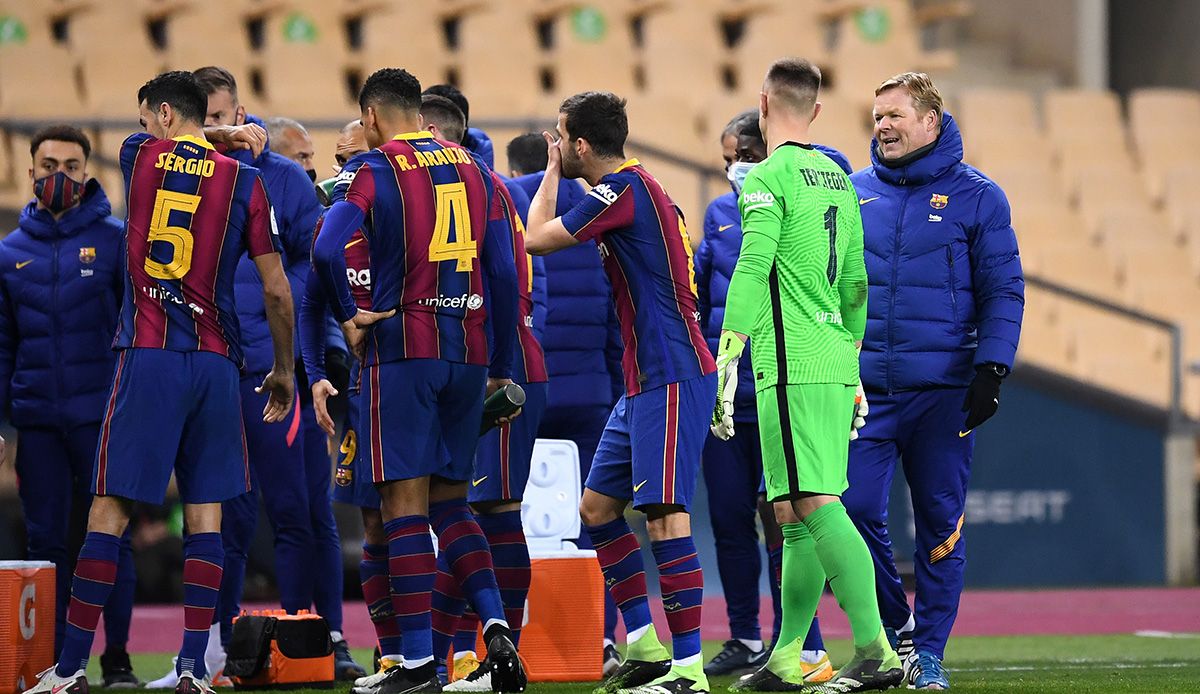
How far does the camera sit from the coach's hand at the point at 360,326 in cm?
563

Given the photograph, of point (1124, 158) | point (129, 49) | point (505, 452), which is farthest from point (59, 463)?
point (1124, 158)

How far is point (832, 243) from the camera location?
566 centimetres

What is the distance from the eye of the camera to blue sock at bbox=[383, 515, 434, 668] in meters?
5.57

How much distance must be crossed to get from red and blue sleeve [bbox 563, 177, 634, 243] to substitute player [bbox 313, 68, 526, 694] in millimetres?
445

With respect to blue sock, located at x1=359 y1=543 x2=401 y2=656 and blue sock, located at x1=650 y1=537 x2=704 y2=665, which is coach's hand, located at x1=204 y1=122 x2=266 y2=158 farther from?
blue sock, located at x1=650 y1=537 x2=704 y2=665

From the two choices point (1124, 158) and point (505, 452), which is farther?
point (1124, 158)

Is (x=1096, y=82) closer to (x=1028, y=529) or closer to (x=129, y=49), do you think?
(x=1028, y=529)

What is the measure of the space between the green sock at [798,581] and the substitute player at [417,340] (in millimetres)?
919

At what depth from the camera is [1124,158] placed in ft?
54.0

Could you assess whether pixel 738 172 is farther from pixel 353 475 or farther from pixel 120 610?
pixel 120 610

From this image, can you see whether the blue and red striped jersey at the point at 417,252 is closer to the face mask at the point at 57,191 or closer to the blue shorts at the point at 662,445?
the blue shorts at the point at 662,445

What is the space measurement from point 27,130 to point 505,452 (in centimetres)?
584

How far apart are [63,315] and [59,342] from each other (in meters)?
0.11

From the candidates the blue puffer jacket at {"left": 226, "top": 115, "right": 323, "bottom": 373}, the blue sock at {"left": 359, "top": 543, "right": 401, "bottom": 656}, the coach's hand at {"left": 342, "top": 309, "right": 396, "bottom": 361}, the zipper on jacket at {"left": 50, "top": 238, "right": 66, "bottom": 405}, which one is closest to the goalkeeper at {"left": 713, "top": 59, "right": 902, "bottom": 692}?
the coach's hand at {"left": 342, "top": 309, "right": 396, "bottom": 361}
